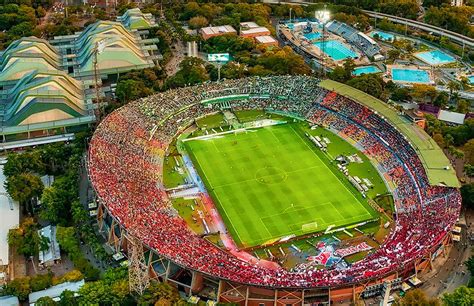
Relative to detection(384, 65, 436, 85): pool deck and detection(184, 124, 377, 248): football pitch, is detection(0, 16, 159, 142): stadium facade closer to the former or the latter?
detection(184, 124, 377, 248): football pitch

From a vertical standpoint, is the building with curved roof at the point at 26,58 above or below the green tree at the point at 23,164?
above

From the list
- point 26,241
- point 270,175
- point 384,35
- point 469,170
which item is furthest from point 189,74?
point 469,170

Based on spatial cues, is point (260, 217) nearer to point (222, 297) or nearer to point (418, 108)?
point (222, 297)

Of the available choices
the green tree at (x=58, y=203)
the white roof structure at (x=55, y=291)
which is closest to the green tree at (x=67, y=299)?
the white roof structure at (x=55, y=291)

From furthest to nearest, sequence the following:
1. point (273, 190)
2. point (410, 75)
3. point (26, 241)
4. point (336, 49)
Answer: point (336, 49) < point (410, 75) < point (273, 190) < point (26, 241)

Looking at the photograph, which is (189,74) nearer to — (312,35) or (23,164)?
(312,35)

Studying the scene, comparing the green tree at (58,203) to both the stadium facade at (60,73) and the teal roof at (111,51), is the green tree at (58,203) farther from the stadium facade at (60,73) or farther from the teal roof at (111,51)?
the teal roof at (111,51)
